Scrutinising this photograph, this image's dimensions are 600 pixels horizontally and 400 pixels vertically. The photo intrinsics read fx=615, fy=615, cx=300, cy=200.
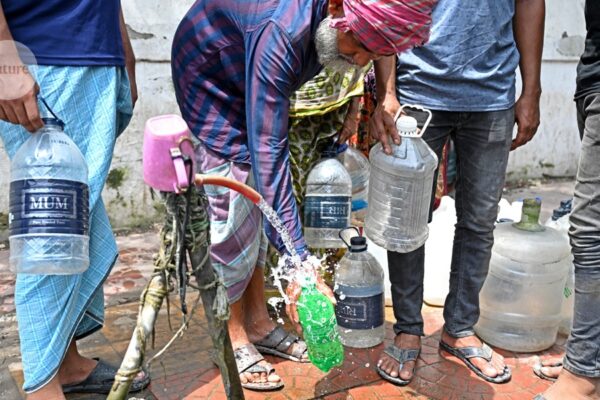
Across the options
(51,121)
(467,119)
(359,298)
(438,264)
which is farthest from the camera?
(438,264)

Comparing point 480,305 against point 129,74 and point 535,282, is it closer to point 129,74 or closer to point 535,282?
point 535,282

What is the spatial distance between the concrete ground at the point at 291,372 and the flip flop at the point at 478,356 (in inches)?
1.2

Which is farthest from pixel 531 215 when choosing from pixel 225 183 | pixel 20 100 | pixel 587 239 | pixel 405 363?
pixel 20 100

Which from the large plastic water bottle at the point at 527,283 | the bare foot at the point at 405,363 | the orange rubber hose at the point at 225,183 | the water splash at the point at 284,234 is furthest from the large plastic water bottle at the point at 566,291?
the orange rubber hose at the point at 225,183

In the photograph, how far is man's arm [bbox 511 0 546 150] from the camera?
283 cm

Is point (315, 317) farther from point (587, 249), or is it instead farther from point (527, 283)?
point (527, 283)

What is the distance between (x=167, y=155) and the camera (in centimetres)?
163

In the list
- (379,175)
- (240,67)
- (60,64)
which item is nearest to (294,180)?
(379,175)

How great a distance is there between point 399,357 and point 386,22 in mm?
1686

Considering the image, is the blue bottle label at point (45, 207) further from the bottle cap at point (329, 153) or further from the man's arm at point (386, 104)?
the bottle cap at point (329, 153)

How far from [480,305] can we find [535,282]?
0.33m

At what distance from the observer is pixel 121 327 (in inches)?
132

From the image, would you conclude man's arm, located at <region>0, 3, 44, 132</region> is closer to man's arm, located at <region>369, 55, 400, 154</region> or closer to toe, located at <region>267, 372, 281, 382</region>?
man's arm, located at <region>369, 55, 400, 154</region>

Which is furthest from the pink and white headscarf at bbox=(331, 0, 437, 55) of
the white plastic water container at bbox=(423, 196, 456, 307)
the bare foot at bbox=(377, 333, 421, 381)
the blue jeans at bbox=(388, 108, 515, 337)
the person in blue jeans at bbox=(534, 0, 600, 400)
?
the white plastic water container at bbox=(423, 196, 456, 307)
